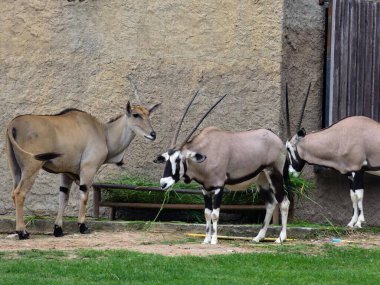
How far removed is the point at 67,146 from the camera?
11516 millimetres

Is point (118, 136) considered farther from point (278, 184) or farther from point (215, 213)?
point (278, 184)

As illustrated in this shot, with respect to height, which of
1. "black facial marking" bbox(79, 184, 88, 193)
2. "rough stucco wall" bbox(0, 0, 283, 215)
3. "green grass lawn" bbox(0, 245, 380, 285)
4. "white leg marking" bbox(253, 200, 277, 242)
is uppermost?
"rough stucco wall" bbox(0, 0, 283, 215)

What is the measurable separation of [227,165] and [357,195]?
2.26 metres

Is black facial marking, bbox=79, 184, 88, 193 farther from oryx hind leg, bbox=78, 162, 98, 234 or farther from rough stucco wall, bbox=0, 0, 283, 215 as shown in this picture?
rough stucco wall, bbox=0, 0, 283, 215

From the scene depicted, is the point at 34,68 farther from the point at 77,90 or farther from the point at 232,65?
the point at 232,65

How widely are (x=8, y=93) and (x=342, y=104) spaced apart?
440 centimetres

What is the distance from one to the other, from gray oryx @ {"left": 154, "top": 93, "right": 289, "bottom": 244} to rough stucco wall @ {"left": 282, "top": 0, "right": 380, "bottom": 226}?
184 cm

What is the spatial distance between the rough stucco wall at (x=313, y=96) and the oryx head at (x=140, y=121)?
2.11 meters

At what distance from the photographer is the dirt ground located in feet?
32.8

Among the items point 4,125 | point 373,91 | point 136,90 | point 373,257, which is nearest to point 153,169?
point 136,90

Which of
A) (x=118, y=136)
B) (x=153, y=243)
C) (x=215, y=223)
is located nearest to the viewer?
(x=153, y=243)

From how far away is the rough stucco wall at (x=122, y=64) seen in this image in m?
13.0

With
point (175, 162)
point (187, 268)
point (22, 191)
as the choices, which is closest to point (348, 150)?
point (175, 162)

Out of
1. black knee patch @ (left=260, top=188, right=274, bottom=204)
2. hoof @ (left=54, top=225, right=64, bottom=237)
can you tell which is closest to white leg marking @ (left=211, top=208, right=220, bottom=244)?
black knee patch @ (left=260, top=188, right=274, bottom=204)
